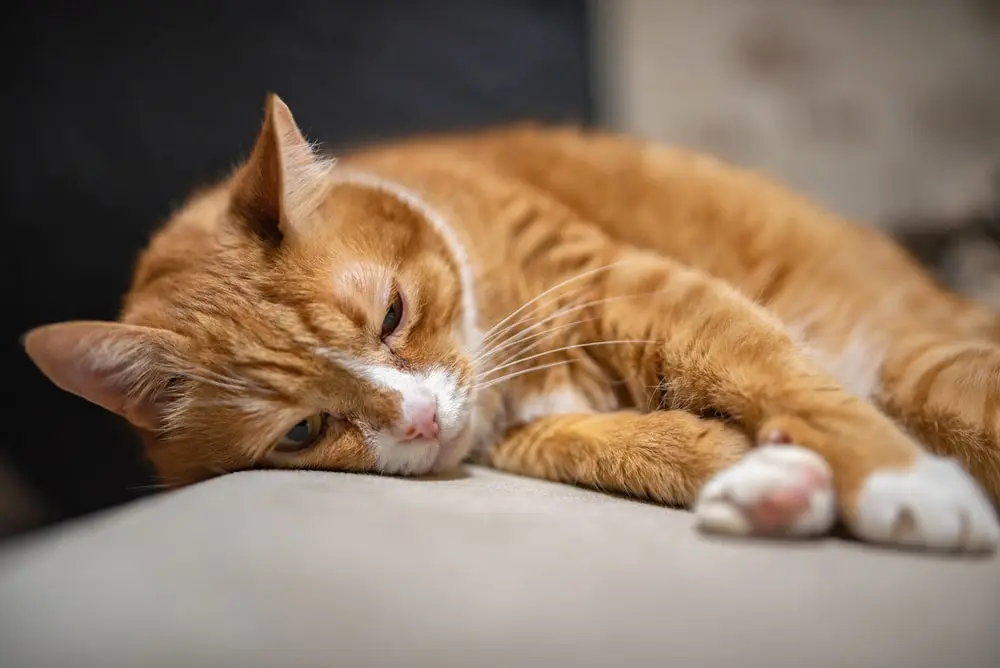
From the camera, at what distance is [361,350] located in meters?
1.04

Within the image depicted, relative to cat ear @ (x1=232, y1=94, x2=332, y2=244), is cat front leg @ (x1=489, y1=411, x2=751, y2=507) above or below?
below

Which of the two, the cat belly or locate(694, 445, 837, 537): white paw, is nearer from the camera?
locate(694, 445, 837, 537): white paw

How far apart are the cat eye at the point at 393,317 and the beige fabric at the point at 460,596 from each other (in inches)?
12.6

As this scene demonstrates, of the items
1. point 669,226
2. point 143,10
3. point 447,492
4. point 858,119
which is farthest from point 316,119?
point 858,119

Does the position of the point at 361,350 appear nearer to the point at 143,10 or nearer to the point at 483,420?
the point at 483,420

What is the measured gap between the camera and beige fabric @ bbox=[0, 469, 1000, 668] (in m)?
0.60

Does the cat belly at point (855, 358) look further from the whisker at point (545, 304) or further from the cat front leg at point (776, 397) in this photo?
the whisker at point (545, 304)

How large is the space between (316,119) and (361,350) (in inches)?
45.4

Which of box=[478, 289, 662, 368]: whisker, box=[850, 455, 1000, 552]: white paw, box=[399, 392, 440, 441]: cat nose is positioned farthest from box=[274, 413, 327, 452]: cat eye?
box=[850, 455, 1000, 552]: white paw

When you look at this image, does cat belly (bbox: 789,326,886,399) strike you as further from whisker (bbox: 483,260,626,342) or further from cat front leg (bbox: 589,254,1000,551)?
whisker (bbox: 483,260,626,342)

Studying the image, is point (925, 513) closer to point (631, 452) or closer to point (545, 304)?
point (631, 452)

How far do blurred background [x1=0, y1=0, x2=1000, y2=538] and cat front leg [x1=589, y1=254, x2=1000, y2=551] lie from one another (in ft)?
2.98

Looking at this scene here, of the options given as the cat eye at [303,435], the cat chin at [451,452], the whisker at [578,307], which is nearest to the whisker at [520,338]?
the whisker at [578,307]

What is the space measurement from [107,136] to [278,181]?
42.1 inches
